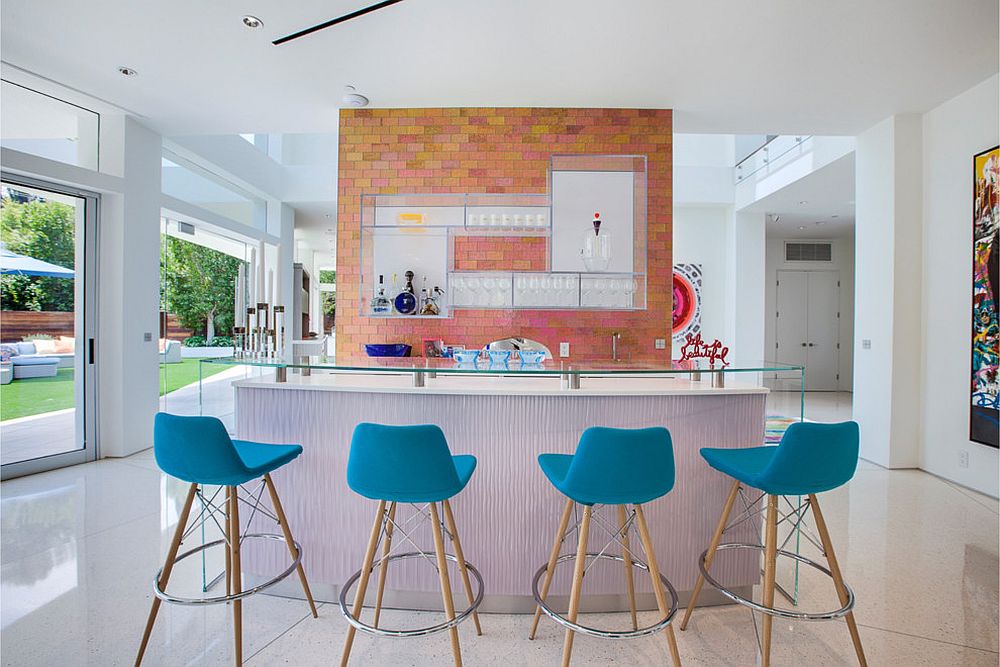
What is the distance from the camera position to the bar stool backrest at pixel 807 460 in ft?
5.82

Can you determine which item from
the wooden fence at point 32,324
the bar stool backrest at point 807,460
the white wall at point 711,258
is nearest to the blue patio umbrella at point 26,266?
the wooden fence at point 32,324

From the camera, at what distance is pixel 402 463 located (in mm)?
1688

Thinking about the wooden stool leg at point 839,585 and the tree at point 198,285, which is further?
the tree at point 198,285

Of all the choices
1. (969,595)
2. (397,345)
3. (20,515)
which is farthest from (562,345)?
(20,515)

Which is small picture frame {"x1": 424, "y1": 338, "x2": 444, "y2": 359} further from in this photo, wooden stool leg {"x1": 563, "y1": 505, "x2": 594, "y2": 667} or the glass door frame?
the glass door frame

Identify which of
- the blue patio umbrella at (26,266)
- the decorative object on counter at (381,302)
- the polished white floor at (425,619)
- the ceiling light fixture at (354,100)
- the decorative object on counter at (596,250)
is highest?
the ceiling light fixture at (354,100)

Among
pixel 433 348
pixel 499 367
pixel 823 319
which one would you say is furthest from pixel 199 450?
pixel 823 319

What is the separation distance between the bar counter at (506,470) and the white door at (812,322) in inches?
336

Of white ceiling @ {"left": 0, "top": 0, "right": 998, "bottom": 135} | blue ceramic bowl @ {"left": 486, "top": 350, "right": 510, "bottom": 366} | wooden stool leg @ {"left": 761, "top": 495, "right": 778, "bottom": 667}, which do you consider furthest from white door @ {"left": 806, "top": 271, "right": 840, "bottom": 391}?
blue ceramic bowl @ {"left": 486, "top": 350, "right": 510, "bottom": 366}

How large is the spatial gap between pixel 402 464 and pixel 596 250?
3047mm

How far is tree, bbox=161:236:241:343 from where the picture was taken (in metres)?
5.50

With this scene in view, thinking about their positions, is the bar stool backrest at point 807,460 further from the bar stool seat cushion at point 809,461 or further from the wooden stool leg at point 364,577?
the wooden stool leg at point 364,577

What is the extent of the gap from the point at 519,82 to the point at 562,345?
2.15 metres

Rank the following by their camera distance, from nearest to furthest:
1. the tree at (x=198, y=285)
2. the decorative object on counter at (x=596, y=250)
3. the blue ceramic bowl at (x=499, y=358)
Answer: the blue ceramic bowl at (x=499, y=358) < the decorative object on counter at (x=596, y=250) < the tree at (x=198, y=285)
